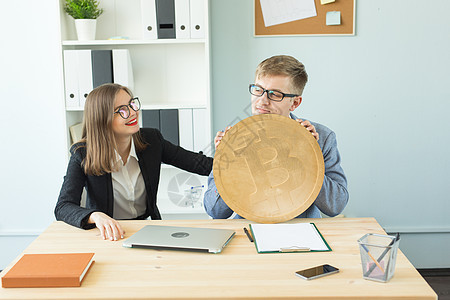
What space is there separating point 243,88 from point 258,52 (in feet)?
0.79

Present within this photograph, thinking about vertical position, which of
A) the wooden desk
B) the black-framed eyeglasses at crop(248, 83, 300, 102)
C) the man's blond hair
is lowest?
the wooden desk

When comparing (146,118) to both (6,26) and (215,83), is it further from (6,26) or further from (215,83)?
(6,26)

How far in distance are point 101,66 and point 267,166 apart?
1.38m

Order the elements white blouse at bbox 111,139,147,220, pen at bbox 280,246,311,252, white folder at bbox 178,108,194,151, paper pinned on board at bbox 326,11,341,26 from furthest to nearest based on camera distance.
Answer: paper pinned on board at bbox 326,11,341,26, white folder at bbox 178,108,194,151, white blouse at bbox 111,139,147,220, pen at bbox 280,246,311,252

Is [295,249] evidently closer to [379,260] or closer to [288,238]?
[288,238]

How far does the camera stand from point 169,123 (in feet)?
8.41

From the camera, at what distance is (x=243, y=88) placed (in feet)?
9.16

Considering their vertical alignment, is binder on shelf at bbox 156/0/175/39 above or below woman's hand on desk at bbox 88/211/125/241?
above

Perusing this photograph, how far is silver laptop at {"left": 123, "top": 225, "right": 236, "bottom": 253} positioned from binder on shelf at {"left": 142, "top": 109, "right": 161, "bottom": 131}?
1.17m

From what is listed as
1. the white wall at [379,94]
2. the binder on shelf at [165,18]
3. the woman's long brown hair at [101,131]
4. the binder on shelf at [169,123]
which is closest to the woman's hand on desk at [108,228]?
the woman's long brown hair at [101,131]

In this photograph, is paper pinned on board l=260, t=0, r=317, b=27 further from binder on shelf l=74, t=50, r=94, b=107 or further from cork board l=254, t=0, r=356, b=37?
binder on shelf l=74, t=50, r=94, b=107

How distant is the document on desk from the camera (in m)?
1.31

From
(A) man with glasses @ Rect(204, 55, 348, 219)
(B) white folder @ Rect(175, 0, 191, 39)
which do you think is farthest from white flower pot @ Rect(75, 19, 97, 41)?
(A) man with glasses @ Rect(204, 55, 348, 219)

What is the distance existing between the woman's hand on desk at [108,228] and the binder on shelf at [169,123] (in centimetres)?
112
